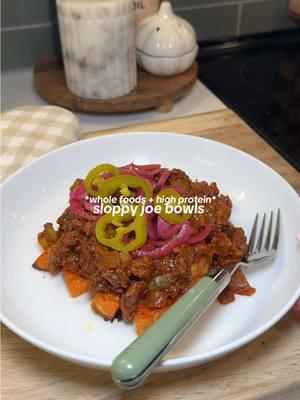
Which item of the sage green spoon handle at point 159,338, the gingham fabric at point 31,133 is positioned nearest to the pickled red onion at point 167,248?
the sage green spoon handle at point 159,338

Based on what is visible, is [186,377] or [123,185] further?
[123,185]

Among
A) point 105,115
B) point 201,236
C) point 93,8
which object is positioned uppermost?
point 93,8

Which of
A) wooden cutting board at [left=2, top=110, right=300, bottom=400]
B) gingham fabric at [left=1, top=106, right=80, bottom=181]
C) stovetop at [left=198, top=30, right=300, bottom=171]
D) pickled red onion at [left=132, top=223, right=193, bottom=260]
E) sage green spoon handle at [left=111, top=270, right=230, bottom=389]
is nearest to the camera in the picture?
sage green spoon handle at [left=111, top=270, right=230, bottom=389]

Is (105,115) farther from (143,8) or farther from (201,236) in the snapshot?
(201,236)

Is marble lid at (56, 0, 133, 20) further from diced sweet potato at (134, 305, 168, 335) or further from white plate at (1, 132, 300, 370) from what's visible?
diced sweet potato at (134, 305, 168, 335)

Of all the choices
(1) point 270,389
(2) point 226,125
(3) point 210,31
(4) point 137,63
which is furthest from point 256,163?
(3) point 210,31

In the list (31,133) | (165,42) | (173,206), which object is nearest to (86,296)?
(173,206)

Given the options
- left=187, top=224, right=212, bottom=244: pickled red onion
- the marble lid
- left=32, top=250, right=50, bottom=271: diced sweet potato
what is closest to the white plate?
left=32, top=250, right=50, bottom=271: diced sweet potato
